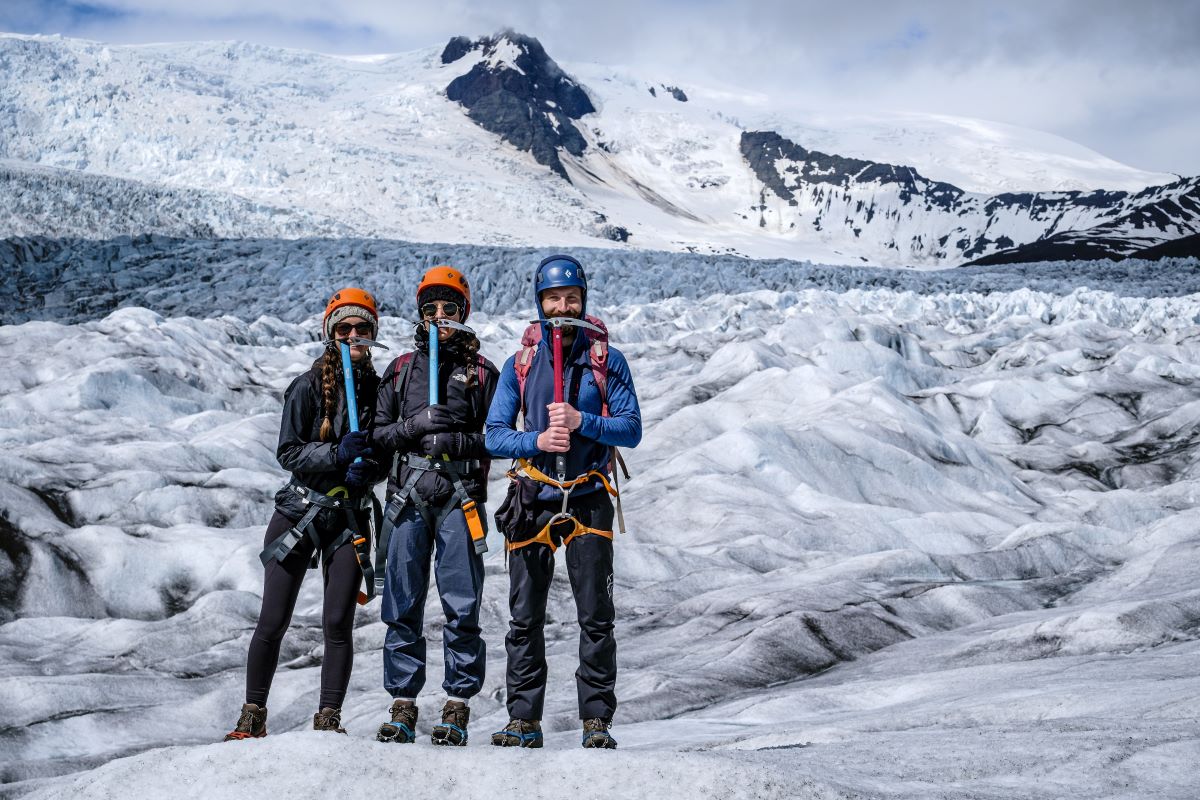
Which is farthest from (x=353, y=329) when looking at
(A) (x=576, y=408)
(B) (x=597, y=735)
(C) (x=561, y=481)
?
(B) (x=597, y=735)

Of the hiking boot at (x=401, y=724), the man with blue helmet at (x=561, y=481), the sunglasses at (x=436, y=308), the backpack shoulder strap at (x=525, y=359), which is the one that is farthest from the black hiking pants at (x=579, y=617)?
the sunglasses at (x=436, y=308)

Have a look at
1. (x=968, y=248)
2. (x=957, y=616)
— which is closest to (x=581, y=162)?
(x=968, y=248)

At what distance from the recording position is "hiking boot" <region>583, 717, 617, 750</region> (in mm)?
3465

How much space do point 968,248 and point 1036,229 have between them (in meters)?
9.78

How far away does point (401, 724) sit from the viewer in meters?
3.64

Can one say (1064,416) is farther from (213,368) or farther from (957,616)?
(213,368)

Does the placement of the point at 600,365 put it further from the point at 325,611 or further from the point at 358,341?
the point at 325,611

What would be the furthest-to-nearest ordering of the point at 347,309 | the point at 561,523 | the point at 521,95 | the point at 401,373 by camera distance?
1. the point at 521,95
2. the point at 347,309
3. the point at 401,373
4. the point at 561,523

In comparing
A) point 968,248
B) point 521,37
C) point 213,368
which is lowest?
point 213,368

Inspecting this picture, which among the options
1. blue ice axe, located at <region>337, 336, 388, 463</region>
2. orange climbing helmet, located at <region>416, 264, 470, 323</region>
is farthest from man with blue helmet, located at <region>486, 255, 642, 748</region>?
blue ice axe, located at <region>337, 336, 388, 463</region>

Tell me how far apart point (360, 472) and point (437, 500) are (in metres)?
0.47

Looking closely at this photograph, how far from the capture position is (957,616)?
8.55 m

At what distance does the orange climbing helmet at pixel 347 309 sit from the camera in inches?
180

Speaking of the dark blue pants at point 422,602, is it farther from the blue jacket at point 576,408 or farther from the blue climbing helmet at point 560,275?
the blue climbing helmet at point 560,275
